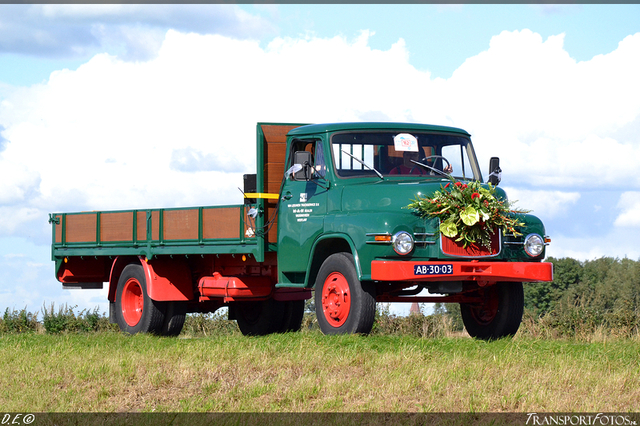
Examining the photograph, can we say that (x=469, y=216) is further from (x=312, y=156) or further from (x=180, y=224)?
(x=180, y=224)

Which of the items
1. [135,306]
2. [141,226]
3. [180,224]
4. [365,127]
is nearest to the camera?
[365,127]

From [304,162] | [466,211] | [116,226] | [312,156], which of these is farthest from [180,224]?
[466,211]

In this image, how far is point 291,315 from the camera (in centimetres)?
1647

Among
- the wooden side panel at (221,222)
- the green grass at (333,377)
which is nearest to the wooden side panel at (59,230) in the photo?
the wooden side panel at (221,222)

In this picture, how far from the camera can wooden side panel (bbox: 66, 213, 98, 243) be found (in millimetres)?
17125

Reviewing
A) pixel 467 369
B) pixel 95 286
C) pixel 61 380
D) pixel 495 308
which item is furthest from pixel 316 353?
pixel 95 286

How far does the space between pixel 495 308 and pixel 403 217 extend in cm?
267

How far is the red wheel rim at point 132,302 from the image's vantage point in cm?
1623

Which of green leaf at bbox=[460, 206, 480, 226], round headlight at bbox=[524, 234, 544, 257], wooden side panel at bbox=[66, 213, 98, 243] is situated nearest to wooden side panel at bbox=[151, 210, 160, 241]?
wooden side panel at bbox=[66, 213, 98, 243]

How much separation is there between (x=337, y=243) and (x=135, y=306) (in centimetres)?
580

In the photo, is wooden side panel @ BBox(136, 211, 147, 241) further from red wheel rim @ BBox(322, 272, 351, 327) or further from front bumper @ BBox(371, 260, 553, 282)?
front bumper @ BBox(371, 260, 553, 282)

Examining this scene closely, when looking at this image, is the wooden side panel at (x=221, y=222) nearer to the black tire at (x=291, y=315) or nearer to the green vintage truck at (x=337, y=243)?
the green vintage truck at (x=337, y=243)

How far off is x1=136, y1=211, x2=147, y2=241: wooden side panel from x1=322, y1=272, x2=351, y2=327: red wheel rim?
532 cm

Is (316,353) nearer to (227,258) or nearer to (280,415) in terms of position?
(280,415)
